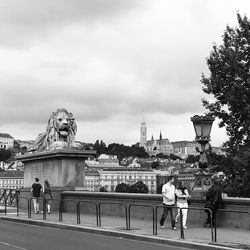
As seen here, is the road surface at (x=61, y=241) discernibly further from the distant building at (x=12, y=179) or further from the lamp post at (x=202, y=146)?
the distant building at (x=12, y=179)

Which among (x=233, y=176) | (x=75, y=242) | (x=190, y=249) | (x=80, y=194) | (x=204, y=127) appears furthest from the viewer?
(x=233, y=176)

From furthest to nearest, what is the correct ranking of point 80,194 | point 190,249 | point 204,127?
point 80,194, point 204,127, point 190,249

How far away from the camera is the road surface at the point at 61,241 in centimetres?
1354

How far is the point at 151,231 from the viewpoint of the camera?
16.4 m

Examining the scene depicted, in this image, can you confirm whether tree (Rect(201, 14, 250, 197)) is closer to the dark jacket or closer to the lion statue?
the lion statue

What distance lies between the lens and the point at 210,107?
111 feet

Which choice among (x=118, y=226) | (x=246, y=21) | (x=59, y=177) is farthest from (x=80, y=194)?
(x=246, y=21)

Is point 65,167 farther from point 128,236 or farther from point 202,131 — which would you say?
point 128,236

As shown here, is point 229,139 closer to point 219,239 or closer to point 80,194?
point 80,194

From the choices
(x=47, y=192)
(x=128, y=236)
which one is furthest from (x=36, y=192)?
(x=128, y=236)

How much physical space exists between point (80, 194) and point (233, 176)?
482 inches

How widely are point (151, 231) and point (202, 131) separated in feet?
11.9

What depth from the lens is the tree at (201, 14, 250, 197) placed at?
102 feet

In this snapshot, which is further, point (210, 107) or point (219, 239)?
point (210, 107)
